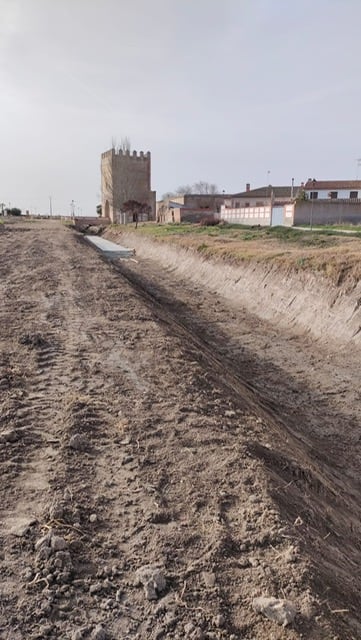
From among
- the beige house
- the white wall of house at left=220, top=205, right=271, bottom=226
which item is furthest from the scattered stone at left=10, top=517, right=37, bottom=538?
the beige house

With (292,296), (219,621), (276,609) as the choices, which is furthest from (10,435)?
(292,296)

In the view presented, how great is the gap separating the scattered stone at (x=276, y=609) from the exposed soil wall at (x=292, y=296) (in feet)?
29.8

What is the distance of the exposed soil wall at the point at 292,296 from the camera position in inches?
473

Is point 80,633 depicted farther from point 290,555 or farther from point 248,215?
point 248,215

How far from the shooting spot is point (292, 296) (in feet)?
48.2

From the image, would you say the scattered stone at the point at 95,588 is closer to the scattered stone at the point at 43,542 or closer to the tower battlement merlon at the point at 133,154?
the scattered stone at the point at 43,542

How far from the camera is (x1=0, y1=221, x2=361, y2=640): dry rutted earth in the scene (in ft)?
9.02

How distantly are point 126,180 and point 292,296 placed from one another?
6421cm

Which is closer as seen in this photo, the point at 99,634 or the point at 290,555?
the point at 99,634

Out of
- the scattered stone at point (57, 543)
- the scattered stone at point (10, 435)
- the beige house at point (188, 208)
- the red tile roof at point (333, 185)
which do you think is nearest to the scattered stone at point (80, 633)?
the scattered stone at point (57, 543)

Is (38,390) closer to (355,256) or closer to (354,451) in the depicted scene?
(354,451)

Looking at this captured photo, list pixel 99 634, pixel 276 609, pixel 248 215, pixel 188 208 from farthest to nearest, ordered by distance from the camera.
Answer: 1. pixel 188 208
2. pixel 248 215
3. pixel 276 609
4. pixel 99 634

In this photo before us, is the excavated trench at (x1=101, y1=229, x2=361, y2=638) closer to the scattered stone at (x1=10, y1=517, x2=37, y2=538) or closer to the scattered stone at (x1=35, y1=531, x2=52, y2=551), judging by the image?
the scattered stone at (x1=35, y1=531, x2=52, y2=551)

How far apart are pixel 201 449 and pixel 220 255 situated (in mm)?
17626
